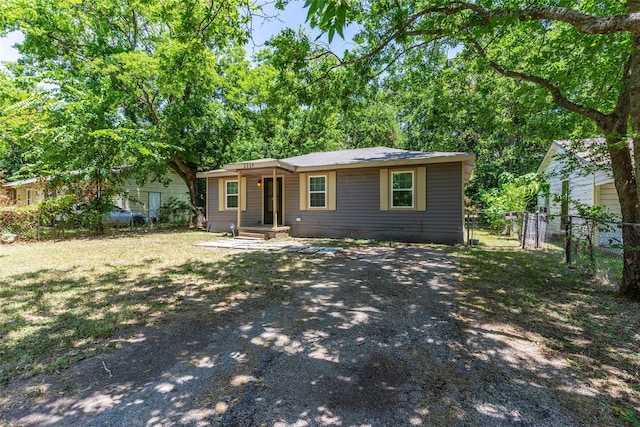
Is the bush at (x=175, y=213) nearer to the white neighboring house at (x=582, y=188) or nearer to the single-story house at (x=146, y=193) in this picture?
the single-story house at (x=146, y=193)

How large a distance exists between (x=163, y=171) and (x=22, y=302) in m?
11.4

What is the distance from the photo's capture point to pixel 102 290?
463 centimetres

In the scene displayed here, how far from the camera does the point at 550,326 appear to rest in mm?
3248

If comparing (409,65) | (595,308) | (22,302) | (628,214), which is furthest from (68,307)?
(409,65)

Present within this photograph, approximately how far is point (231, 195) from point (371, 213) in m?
6.19

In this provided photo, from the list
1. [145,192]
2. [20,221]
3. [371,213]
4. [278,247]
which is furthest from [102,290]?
[145,192]

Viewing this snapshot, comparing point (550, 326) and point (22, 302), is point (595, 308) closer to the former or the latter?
point (550, 326)

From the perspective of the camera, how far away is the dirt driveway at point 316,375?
1.90 m

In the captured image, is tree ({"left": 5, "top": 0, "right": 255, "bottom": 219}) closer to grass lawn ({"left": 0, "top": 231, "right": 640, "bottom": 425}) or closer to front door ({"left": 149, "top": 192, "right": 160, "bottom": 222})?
front door ({"left": 149, "top": 192, "right": 160, "bottom": 222})

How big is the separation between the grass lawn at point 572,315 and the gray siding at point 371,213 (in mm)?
2818

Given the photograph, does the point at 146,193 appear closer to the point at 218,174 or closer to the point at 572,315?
the point at 218,174

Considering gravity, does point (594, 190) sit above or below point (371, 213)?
above

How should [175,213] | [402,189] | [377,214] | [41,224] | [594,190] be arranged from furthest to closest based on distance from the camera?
[175,213]
[41,224]
[377,214]
[402,189]
[594,190]

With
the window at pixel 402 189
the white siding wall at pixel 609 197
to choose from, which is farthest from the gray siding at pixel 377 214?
the white siding wall at pixel 609 197
